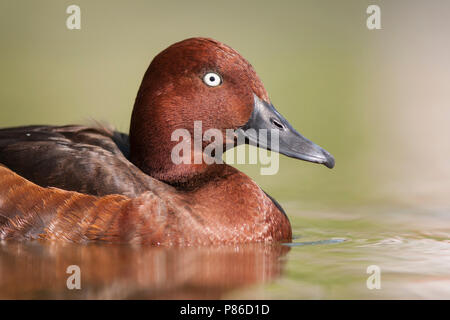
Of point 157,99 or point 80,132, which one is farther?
point 80,132

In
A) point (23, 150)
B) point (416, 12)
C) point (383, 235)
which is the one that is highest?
point (416, 12)

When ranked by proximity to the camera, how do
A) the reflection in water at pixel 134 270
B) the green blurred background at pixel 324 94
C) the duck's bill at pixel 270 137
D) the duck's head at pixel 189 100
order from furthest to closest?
the duck's bill at pixel 270 137
the duck's head at pixel 189 100
the green blurred background at pixel 324 94
the reflection in water at pixel 134 270

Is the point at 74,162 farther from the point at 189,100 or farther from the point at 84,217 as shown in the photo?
the point at 189,100

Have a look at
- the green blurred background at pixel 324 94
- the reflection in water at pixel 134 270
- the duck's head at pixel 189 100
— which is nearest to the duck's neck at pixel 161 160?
the duck's head at pixel 189 100

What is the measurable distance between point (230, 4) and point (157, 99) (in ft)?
37.5

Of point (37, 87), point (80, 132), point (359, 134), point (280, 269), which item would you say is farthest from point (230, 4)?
point (280, 269)

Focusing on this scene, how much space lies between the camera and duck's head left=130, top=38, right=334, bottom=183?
5.78 metres

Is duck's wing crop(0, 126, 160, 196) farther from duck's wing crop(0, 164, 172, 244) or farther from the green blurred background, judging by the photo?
the green blurred background

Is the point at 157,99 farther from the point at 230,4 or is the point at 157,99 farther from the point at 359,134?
the point at 230,4

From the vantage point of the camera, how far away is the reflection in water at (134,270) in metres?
4.26

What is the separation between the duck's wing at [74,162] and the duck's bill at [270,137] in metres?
0.83

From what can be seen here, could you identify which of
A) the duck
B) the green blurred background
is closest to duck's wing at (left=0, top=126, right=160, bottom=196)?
the duck

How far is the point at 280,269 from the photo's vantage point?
4840mm

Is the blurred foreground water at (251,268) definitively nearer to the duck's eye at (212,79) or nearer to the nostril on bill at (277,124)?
the nostril on bill at (277,124)
